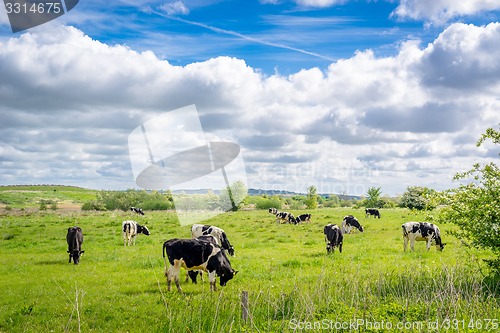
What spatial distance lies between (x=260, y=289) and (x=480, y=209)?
7.89 m

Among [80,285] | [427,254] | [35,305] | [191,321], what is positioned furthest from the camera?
[427,254]

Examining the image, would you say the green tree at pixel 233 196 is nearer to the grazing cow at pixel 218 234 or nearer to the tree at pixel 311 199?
the tree at pixel 311 199

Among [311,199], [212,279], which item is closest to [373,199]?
[311,199]

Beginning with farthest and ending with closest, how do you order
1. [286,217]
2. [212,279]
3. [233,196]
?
[233,196] → [286,217] → [212,279]

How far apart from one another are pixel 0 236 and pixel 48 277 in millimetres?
18738

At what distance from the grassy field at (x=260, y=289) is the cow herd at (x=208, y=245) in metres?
0.67

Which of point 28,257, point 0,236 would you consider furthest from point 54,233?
point 28,257

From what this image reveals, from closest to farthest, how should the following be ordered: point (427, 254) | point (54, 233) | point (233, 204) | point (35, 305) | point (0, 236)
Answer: point (35, 305) → point (427, 254) → point (0, 236) → point (54, 233) → point (233, 204)

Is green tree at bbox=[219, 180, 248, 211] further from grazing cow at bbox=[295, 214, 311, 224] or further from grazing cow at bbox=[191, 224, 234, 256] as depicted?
grazing cow at bbox=[191, 224, 234, 256]

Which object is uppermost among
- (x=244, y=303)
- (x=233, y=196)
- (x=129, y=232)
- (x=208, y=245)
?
(x=233, y=196)

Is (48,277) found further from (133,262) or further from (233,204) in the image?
(233,204)

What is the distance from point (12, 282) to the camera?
19.2 m

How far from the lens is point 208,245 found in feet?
54.9

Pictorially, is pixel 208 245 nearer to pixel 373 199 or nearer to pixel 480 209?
pixel 480 209
